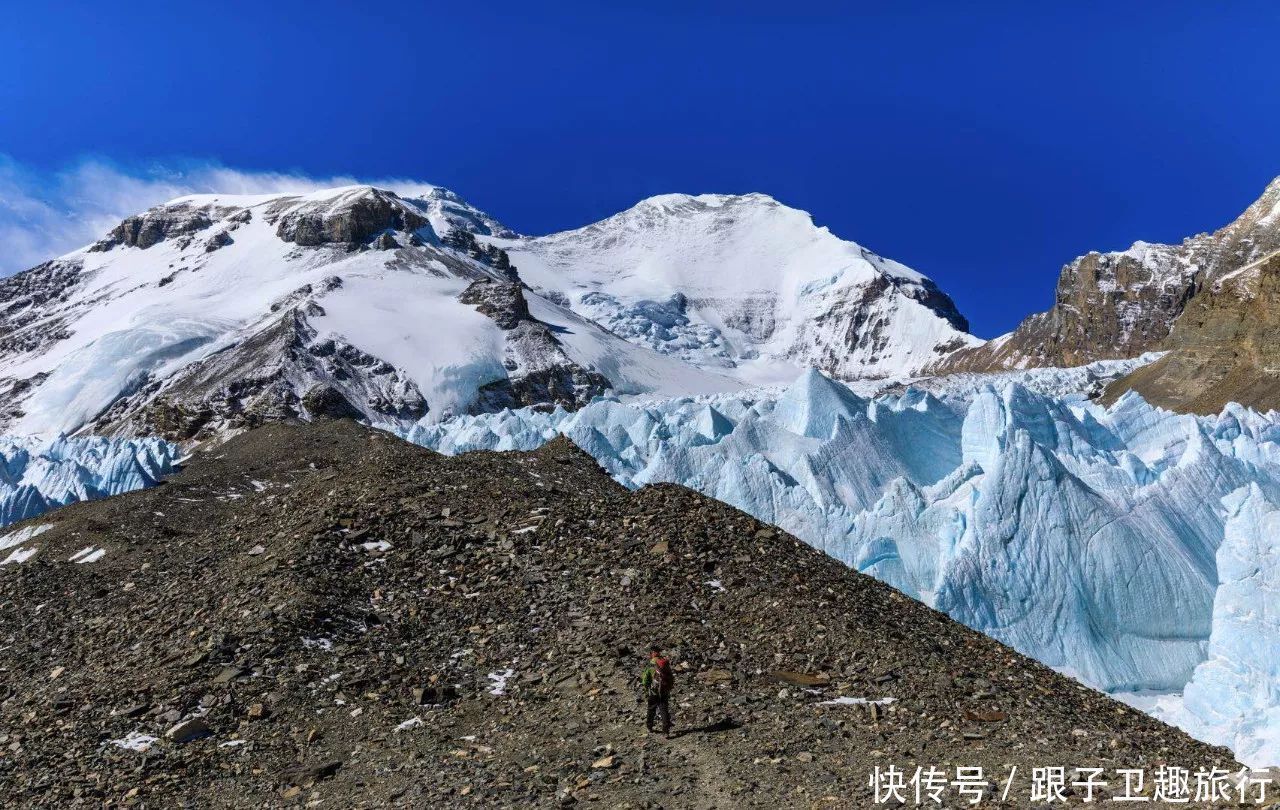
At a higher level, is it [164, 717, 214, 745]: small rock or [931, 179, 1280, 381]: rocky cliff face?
[931, 179, 1280, 381]: rocky cliff face

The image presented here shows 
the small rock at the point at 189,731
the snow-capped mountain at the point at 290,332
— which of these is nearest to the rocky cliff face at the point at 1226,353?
the snow-capped mountain at the point at 290,332

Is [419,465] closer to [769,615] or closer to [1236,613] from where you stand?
[769,615]

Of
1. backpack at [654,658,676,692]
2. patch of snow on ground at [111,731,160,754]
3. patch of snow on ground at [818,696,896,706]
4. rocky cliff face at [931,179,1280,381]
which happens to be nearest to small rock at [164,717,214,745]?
patch of snow on ground at [111,731,160,754]

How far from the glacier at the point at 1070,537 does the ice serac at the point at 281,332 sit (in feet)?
204

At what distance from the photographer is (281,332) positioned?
10375cm

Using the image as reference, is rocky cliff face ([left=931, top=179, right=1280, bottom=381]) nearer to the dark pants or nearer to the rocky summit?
the rocky summit

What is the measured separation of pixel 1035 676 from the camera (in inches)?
445

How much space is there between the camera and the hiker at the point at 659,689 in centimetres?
934

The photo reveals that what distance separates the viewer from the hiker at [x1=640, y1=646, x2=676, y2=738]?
30.6 ft

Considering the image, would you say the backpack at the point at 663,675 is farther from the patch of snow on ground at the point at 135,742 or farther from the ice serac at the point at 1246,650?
the ice serac at the point at 1246,650

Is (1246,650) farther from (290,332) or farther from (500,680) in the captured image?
(290,332)

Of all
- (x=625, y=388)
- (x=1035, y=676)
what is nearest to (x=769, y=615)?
(x=1035, y=676)

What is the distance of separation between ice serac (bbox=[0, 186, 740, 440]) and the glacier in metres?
62.2

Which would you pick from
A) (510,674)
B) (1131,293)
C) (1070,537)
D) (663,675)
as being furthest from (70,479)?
(1131,293)
